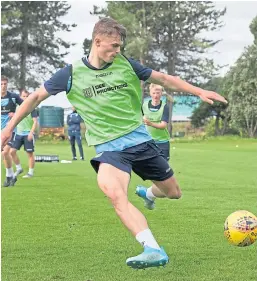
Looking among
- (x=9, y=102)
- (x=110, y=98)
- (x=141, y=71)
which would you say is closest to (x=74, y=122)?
(x=9, y=102)

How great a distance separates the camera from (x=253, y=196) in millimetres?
12938

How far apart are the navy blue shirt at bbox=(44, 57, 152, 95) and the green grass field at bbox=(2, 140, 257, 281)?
173 centimetres

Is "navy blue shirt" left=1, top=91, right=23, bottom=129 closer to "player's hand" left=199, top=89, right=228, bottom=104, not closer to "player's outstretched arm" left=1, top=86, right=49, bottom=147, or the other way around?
"player's outstretched arm" left=1, top=86, right=49, bottom=147

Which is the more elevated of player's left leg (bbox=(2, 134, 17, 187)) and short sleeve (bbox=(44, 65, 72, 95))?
short sleeve (bbox=(44, 65, 72, 95))

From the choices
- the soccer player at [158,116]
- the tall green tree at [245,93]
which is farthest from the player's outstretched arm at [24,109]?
the tall green tree at [245,93]

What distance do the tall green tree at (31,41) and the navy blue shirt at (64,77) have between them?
55.9 meters

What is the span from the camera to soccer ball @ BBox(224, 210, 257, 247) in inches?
268

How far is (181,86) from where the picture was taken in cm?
667

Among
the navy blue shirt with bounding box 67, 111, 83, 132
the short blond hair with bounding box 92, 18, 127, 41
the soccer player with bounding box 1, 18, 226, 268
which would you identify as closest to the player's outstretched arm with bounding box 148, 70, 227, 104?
the soccer player with bounding box 1, 18, 226, 268

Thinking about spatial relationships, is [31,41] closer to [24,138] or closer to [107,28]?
[24,138]

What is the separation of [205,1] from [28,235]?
5553 centimetres

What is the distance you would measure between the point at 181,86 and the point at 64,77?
3.75ft

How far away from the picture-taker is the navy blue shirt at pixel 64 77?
6.67 meters

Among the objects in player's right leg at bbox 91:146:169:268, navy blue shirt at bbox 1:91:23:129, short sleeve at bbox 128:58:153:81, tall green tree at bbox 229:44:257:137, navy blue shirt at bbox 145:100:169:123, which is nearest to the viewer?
player's right leg at bbox 91:146:169:268
